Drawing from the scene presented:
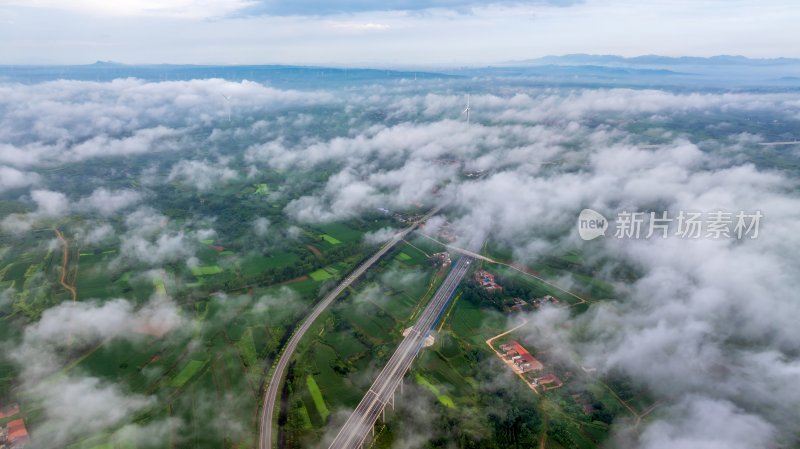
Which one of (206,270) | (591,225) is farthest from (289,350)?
(591,225)

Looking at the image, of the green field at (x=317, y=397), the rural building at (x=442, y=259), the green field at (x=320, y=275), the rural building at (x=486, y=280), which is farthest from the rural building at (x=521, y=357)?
the green field at (x=320, y=275)

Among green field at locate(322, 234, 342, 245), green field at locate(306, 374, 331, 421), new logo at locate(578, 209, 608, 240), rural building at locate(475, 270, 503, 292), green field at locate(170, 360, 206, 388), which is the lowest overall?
green field at locate(306, 374, 331, 421)

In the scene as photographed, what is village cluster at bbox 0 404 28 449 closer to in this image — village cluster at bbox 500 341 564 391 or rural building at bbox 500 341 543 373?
village cluster at bbox 500 341 564 391

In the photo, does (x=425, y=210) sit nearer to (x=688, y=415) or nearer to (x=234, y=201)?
(x=234, y=201)

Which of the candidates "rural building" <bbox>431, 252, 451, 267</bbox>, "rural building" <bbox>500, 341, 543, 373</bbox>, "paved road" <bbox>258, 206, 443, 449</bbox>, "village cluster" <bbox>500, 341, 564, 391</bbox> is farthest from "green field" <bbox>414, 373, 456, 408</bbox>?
"rural building" <bbox>431, 252, 451, 267</bbox>

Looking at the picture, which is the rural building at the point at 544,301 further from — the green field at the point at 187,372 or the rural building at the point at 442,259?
the green field at the point at 187,372

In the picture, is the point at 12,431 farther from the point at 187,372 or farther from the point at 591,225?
the point at 591,225
